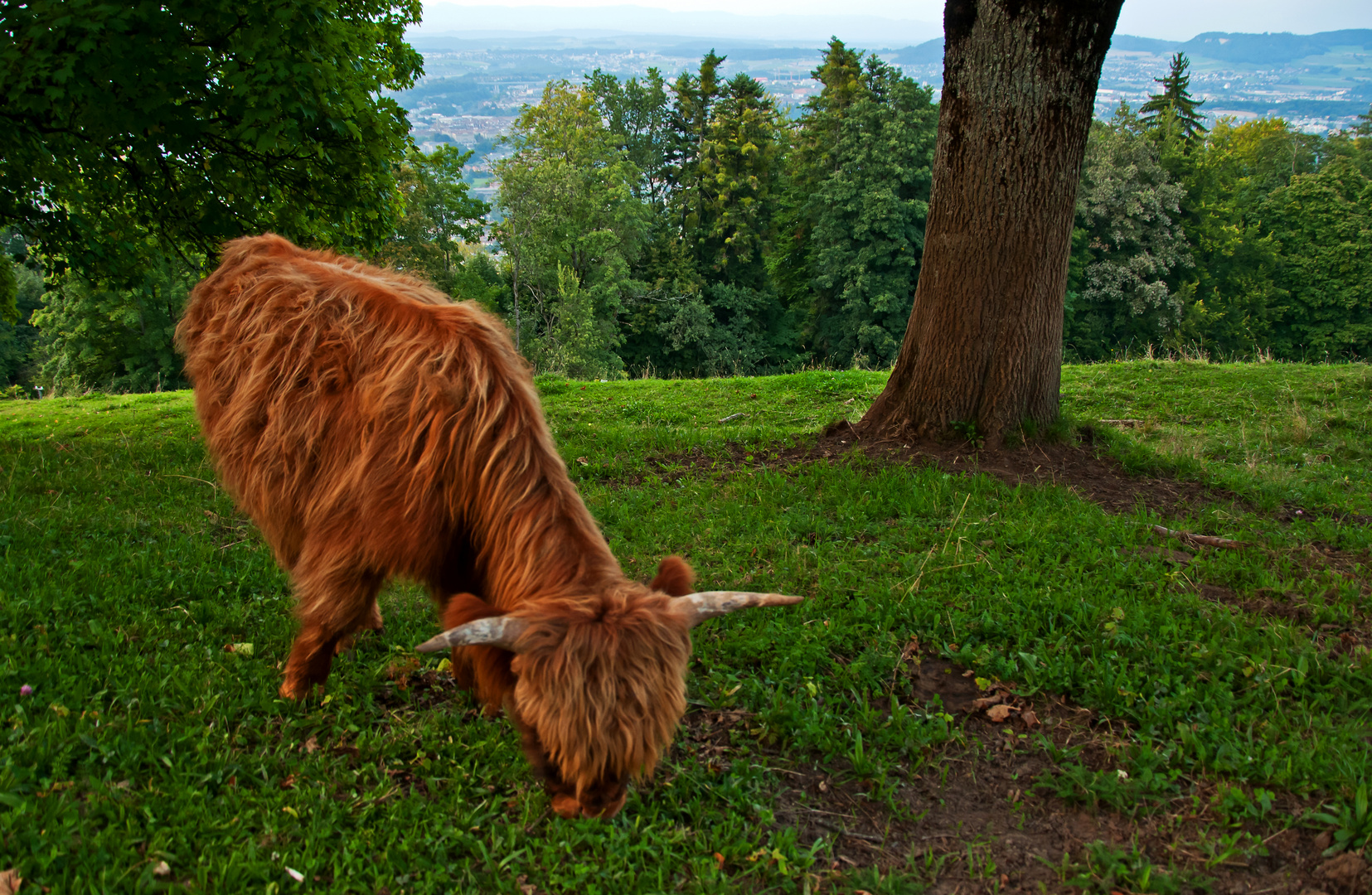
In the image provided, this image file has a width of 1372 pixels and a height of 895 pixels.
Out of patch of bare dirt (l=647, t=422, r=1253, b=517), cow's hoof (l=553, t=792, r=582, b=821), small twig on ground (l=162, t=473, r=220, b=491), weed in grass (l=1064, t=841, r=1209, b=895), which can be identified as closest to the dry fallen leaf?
weed in grass (l=1064, t=841, r=1209, b=895)

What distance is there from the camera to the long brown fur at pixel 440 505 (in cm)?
274

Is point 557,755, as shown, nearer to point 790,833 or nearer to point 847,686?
point 790,833

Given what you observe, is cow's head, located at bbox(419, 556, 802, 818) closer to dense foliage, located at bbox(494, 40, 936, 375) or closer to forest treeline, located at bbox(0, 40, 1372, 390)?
forest treeline, located at bbox(0, 40, 1372, 390)

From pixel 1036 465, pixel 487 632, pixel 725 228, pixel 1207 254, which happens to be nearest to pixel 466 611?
pixel 487 632

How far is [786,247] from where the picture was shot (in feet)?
143

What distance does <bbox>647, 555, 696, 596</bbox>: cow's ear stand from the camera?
313 centimetres

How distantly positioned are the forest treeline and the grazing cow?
26976mm

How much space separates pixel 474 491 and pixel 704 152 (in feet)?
149

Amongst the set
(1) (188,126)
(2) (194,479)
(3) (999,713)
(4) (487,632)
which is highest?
(1) (188,126)

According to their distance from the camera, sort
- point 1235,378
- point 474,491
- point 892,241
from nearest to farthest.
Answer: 1. point 474,491
2. point 1235,378
3. point 892,241

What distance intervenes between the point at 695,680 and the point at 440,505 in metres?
1.59

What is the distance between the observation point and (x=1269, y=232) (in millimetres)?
44875

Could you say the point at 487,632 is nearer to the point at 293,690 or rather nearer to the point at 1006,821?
the point at 293,690

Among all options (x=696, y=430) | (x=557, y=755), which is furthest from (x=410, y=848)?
(x=696, y=430)
